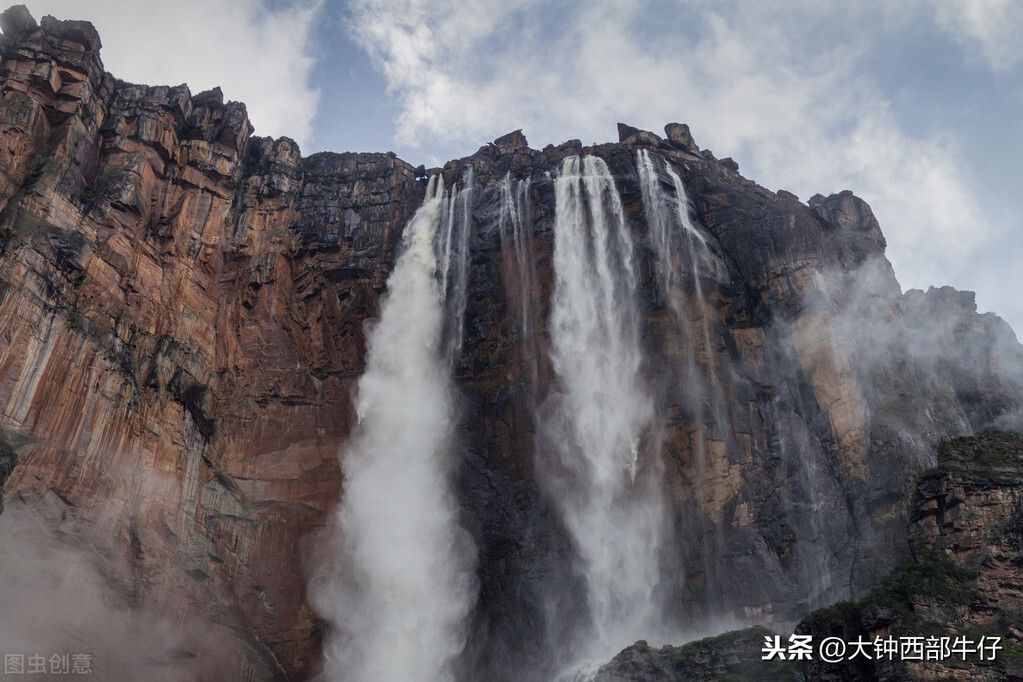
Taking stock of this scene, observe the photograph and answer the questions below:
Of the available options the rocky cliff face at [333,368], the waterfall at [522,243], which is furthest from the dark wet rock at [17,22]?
the waterfall at [522,243]

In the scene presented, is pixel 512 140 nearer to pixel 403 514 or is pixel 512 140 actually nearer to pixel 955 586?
pixel 403 514

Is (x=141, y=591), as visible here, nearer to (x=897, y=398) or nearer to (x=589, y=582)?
(x=589, y=582)

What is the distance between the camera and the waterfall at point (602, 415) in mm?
35125

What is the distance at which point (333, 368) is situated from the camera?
135 ft

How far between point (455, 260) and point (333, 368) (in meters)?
7.75

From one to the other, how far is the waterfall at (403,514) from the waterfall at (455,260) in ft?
1.21

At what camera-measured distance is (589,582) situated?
35438 millimetres

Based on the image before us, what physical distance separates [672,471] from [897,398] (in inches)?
391

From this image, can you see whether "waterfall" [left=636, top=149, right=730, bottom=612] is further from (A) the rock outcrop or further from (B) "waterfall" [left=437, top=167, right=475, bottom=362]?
(A) the rock outcrop

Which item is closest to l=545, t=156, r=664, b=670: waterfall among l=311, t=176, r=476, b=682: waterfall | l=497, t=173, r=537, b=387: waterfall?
l=497, t=173, r=537, b=387: waterfall

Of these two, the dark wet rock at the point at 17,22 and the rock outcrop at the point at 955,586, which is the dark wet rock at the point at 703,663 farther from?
the dark wet rock at the point at 17,22

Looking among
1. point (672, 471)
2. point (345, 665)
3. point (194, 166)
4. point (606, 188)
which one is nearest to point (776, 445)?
point (672, 471)

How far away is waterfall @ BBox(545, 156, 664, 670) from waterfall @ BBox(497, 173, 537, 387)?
3.68 feet

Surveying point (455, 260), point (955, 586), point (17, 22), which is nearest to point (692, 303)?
point (455, 260)
